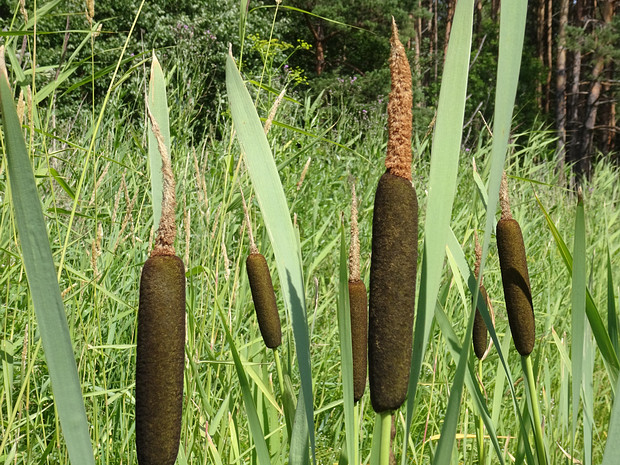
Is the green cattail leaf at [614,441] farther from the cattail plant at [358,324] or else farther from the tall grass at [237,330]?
the cattail plant at [358,324]

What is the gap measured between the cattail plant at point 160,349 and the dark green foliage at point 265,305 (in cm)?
28

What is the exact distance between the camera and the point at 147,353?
1.11 feet

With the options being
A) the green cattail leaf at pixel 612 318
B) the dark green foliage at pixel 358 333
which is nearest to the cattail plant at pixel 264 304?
the dark green foliage at pixel 358 333

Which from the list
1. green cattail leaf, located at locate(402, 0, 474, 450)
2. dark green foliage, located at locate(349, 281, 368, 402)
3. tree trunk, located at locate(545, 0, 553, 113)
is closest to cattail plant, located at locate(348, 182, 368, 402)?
dark green foliage, located at locate(349, 281, 368, 402)

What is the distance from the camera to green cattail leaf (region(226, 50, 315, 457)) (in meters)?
0.44

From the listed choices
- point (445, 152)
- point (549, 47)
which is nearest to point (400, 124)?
point (445, 152)

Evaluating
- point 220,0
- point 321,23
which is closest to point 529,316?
point 220,0

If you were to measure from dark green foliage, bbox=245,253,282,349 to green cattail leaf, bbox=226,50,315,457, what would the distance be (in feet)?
0.60

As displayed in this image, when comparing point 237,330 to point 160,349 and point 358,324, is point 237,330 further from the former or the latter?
point 160,349

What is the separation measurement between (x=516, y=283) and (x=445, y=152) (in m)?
0.22

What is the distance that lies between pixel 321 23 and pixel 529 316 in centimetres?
1827

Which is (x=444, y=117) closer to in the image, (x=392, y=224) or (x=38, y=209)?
(x=392, y=224)

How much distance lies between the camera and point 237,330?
1.33 m

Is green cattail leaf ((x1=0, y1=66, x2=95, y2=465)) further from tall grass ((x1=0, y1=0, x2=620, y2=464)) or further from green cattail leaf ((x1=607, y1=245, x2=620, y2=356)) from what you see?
green cattail leaf ((x1=607, y1=245, x2=620, y2=356))
